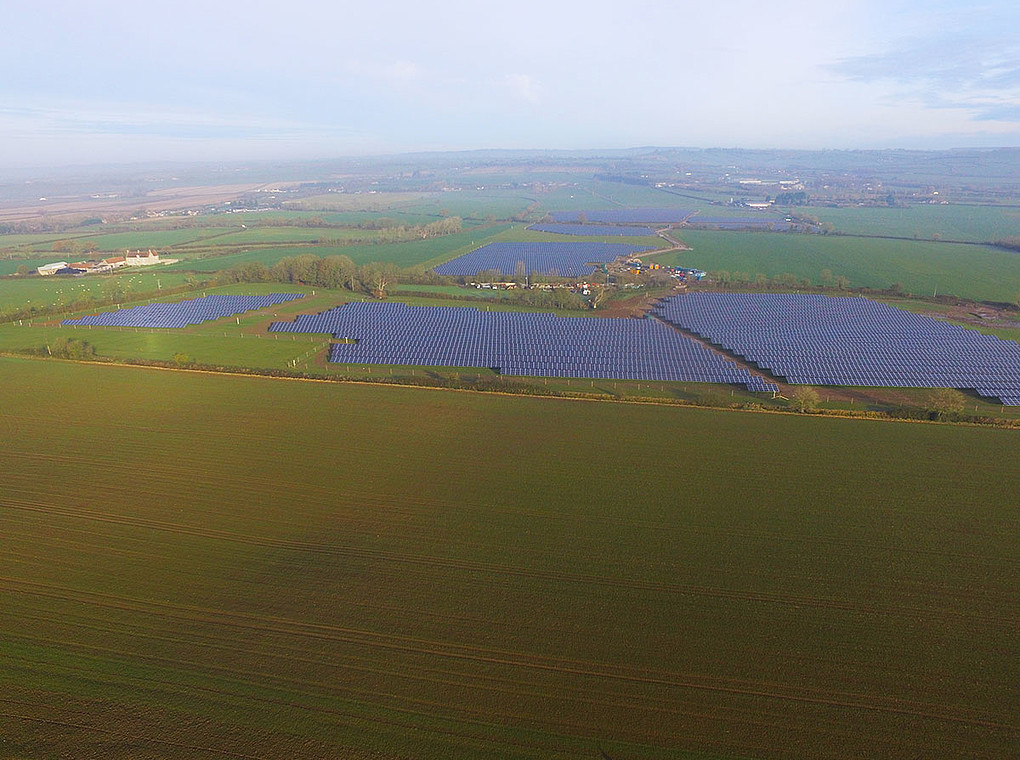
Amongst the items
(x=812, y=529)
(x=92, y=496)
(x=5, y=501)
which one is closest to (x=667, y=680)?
(x=812, y=529)

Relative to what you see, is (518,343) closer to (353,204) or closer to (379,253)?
(379,253)

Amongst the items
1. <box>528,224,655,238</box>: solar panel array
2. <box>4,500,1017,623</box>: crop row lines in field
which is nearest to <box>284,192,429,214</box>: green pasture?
<box>528,224,655,238</box>: solar panel array

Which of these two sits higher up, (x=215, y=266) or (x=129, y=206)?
(x=129, y=206)

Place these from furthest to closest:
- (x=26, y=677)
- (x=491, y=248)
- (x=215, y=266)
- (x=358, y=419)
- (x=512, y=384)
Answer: (x=491, y=248)
(x=215, y=266)
(x=512, y=384)
(x=358, y=419)
(x=26, y=677)

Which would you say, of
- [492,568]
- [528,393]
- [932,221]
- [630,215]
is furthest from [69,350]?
[932,221]

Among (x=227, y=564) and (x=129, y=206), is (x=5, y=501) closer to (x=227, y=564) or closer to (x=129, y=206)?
(x=227, y=564)

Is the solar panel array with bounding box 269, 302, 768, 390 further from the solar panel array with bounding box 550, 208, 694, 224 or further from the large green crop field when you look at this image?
the solar panel array with bounding box 550, 208, 694, 224
